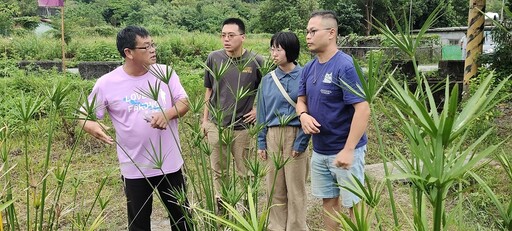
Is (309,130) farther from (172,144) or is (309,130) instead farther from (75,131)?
(75,131)

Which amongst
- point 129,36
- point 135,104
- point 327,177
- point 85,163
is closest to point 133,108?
point 135,104

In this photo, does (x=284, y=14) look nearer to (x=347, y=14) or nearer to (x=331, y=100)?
(x=347, y=14)

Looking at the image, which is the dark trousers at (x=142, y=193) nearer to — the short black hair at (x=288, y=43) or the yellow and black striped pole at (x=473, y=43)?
the short black hair at (x=288, y=43)

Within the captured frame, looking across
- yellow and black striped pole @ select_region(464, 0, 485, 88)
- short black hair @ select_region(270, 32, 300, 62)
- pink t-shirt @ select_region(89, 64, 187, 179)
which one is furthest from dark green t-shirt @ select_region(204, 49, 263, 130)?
yellow and black striped pole @ select_region(464, 0, 485, 88)

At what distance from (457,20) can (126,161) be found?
32498 millimetres

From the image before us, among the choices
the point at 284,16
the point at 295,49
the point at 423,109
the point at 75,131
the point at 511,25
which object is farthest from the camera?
the point at 284,16

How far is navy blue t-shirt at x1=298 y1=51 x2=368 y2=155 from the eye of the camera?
226cm

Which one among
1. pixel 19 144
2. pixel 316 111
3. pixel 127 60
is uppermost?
pixel 127 60

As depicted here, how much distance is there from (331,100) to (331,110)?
50mm

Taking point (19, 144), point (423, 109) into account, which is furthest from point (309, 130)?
point (19, 144)

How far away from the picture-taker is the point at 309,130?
90.4 inches

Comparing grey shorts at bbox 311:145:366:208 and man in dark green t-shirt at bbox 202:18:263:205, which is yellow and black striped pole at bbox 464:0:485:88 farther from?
grey shorts at bbox 311:145:366:208

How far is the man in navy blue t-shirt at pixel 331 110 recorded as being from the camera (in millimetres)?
2221

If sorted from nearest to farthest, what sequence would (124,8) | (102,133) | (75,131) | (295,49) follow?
1. (102,133)
2. (295,49)
3. (75,131)
4. (124,8)
